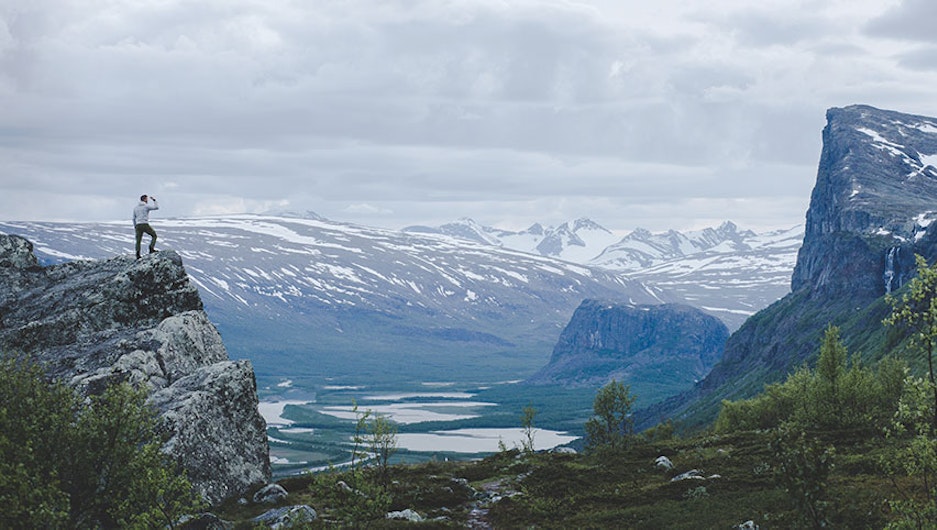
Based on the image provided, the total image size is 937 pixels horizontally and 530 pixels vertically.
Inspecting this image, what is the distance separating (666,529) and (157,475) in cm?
3176

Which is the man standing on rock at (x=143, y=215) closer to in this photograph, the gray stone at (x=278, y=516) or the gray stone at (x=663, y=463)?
the gray stone at (x=278, y=516)

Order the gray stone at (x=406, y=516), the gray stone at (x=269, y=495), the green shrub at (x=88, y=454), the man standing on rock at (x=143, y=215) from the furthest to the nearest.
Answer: the man standing on rock at (x=143, y=215)
the gray stone at (x=269, y=495)
the gray stone at (x=406, y=516)
the green shrub at (x=88, y=454)

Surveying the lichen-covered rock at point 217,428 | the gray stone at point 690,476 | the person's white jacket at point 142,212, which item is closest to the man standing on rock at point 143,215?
the person's white jacket at point 142,212

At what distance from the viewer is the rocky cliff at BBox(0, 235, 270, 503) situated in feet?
193

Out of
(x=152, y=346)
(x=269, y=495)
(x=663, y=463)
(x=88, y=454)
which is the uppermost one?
(x=152, y=346)

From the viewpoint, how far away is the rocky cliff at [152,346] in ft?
193

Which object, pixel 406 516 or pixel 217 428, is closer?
pixel 406 516

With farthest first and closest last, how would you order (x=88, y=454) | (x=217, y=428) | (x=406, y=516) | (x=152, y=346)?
(x=152, y=346)
(x=217, y=428)
(x=406, y=516)
(x=88, y=454)

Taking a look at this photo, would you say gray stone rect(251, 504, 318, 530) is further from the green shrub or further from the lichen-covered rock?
the green shrub

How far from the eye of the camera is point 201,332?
70.3m

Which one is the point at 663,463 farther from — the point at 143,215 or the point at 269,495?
the point at 143,215

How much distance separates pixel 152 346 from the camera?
2549 inches

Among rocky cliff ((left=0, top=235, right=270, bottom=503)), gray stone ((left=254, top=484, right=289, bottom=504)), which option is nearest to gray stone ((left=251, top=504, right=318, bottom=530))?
gray stone ((left=254, top=484, right=289, bottom=504))

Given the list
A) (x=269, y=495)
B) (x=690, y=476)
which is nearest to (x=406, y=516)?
(x=269, y=495)
